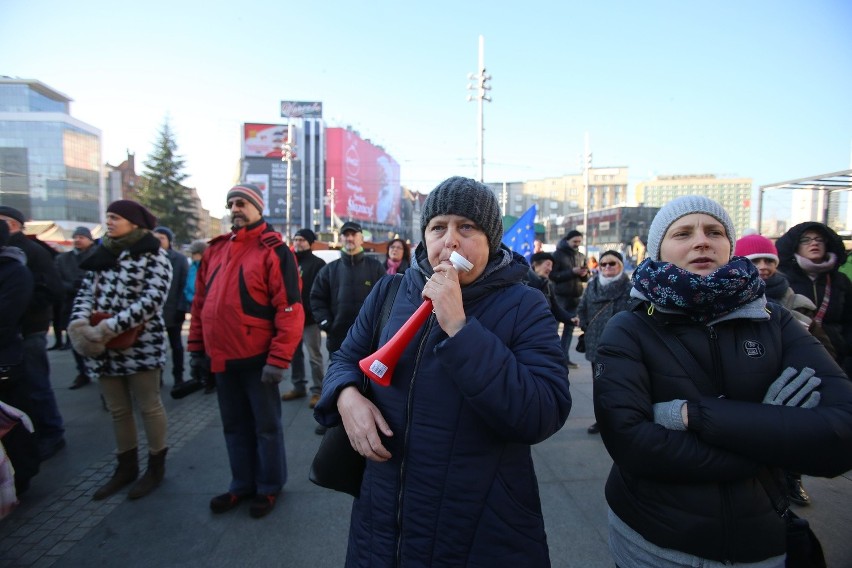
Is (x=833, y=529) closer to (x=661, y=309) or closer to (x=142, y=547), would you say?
(x=661, y=309)

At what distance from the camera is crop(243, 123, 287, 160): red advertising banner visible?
230 feet

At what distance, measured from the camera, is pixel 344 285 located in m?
4.90

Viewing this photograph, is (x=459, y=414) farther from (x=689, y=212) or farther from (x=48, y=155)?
(x=48, y=155)

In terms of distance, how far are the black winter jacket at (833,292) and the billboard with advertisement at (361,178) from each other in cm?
6787

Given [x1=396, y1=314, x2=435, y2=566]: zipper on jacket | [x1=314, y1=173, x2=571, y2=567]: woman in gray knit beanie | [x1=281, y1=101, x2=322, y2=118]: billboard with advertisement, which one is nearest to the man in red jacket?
[x1=314, y1=173, x2=571, y2=567]: woman in gray knit beanie

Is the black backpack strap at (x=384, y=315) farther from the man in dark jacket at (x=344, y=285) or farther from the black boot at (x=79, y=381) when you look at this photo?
the black boot at (x=79, y=381)

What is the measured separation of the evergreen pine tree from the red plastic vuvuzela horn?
50.3 meters

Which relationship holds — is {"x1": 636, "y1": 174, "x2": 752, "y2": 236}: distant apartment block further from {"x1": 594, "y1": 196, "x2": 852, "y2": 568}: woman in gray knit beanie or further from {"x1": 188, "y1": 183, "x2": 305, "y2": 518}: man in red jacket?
{"x1": 594, "y1": 196, "x2": 852, "y2": 568}: woman in gray knit beanie

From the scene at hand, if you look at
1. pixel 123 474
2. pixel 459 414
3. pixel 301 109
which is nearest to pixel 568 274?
pixel 459 414

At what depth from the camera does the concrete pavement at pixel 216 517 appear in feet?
8.53

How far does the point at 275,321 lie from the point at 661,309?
2494mm

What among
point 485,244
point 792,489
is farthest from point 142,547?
point 792,489

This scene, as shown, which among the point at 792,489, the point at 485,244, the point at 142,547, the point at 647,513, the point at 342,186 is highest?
the point at 342,186

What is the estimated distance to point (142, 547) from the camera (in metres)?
2.67
